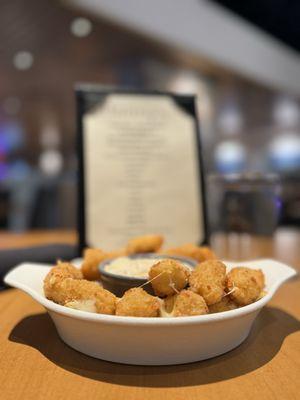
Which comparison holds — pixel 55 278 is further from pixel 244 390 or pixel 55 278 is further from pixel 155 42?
pixel 155 42

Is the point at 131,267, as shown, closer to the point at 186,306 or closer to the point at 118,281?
the point at 118,281

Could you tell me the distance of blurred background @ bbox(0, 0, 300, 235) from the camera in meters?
0.96

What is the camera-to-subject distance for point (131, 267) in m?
0.54

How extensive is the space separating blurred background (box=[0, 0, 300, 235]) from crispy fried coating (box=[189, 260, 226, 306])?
0.45 meters

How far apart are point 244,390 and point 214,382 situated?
0.03 metres

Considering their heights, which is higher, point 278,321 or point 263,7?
point 263,7

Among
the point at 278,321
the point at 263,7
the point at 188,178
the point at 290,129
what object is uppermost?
the point at 263,7

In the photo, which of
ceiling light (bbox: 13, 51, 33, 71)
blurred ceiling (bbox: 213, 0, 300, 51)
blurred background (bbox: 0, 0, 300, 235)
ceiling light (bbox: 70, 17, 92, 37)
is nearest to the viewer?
blurred background (bbox: 0, 0, 300, 235)

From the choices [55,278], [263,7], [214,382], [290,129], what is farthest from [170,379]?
[290,129]

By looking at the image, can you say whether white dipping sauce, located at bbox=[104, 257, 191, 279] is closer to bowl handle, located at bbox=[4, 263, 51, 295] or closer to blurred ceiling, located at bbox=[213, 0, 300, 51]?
bowl handle, located at bbox=[4, 263, 51, 295]

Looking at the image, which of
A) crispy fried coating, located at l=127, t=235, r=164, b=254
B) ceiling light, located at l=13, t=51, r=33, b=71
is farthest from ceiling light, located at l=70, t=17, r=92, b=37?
crispy fried coating, located at l=127, t=235, r=164, b=254

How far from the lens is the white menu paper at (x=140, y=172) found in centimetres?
87

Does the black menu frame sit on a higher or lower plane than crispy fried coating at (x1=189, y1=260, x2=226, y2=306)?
higher

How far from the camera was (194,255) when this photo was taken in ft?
2.13
